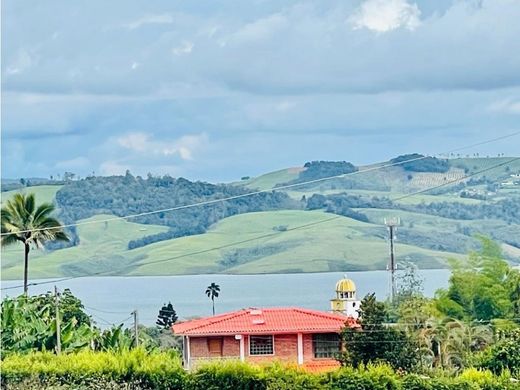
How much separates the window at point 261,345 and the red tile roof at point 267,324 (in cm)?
27

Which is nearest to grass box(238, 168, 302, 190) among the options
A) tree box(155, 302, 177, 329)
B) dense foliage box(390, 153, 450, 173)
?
dense foliage box(390, 153, 450, 173)

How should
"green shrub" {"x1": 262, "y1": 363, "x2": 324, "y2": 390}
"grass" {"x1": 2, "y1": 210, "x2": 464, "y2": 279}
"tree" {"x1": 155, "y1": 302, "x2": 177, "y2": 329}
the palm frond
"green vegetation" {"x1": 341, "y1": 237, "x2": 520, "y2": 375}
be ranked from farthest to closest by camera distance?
"grass" {"x1": 2, "y1": 210, "x2": 464, "y2": 279}, "tree" {"x1": 155, "y1": 302, "x2": 177, "y2": 329}, the palm frond, "green vegetation" {"x1": 341, "y1": 237, "x2": 520, "y2": 375}, "green shrub" {"x1": 262, "y1": 363, "x2": 324, "y2": 390}

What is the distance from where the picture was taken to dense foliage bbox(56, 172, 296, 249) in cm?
Answer: 10225

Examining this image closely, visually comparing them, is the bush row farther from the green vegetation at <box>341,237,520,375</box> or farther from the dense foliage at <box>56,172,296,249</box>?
the dense foliage at <box>56,172,296,249</box>

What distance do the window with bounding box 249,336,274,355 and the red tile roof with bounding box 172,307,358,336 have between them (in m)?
0.27

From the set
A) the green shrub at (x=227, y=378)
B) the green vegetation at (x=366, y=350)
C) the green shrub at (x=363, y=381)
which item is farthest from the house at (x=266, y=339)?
the green shrub at (x=363, y=381)

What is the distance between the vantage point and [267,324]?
27781mm

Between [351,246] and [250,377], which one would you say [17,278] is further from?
[250,377]

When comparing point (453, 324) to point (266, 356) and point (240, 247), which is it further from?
point (240, 247)

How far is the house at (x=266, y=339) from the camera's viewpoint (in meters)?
27.2

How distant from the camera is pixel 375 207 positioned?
120 metres

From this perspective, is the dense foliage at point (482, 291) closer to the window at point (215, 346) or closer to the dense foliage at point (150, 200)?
the window at point (215, 346)

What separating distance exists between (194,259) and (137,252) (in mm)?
6463

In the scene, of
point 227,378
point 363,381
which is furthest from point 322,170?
point 363,381
